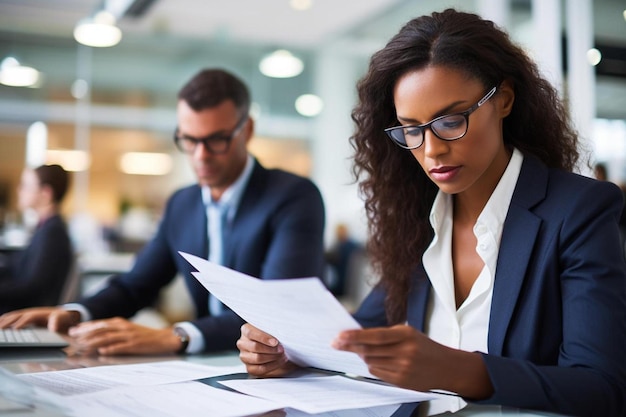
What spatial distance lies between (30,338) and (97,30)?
21.6ft

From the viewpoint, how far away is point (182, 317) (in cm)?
589

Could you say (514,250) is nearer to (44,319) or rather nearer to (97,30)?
(44,319)

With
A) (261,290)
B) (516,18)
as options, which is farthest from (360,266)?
(261,290)

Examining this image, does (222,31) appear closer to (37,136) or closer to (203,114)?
(37,136)

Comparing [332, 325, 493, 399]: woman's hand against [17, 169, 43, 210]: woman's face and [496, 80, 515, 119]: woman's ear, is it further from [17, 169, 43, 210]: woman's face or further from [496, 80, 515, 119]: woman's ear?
[17, 169, 43, 210]: woman's face

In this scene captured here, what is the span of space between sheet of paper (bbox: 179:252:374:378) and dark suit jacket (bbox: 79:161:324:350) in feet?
2.95

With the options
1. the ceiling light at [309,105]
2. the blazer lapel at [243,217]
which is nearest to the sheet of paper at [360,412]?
the blazer lapel at [243,217]

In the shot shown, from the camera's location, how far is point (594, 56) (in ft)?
14.8

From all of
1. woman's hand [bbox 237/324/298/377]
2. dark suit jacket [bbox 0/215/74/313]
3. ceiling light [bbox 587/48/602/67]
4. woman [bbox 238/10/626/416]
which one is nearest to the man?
woman [bbox 238/10/626/416]

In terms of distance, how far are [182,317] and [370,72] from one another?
4.74 meters

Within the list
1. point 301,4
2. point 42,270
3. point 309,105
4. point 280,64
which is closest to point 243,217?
point 42,270

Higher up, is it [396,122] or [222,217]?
[396,122]

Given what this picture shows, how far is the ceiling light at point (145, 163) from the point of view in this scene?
941 cm

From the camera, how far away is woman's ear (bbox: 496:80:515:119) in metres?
1.38
